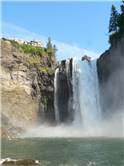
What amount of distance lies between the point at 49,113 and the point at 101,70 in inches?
436

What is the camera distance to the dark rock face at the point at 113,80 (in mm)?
70062

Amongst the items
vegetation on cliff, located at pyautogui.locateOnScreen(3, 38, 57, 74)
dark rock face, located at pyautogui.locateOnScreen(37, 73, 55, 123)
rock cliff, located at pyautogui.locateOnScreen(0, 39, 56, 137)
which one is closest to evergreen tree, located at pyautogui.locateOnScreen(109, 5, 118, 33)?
vegetation on cliff, located at pyautogui.locateOnScreen(3, 38, 57, 74)

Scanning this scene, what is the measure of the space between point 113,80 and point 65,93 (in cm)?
832

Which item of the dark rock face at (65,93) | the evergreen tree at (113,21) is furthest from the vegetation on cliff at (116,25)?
the dark rock face at (65,93)

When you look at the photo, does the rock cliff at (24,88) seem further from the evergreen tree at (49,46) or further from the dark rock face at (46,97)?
the evergreen tree at (49,46)

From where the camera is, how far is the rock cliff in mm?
69438

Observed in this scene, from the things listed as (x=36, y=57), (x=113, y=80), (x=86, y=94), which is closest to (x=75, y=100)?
(x=86, y=94)

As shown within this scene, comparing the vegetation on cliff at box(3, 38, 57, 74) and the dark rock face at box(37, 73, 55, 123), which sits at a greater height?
the vegetation on cliff at box(3, 38, 57, 74)

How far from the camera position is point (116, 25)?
7650 cm

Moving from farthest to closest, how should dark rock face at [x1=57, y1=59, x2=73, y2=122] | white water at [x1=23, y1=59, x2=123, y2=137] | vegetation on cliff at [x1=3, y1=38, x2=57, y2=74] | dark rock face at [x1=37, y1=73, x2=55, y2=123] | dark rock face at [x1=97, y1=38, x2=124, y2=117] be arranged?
vegetation on cliff at [x1=3, y1=38, x2=57, y2=74]
dark rock face at [x1=37, y1=73, x2=55, y2=123]
dark rock face at [x1=57, y1=59, x2=73, y2=122]
dark rock face at [x1=97, y1=38, x2=124, y2=117]
white water at [x1=23, y1=59, x2=123, y2=137]

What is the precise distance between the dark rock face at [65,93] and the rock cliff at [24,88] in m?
1.34

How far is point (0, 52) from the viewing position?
7031cm

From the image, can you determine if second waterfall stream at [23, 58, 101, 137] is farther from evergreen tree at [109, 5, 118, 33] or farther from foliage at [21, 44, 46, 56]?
evergreen tree at [109, 5, 118, 33]

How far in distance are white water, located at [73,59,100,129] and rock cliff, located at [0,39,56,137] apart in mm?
4165
